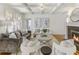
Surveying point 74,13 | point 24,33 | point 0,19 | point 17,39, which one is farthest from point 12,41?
point 74,13

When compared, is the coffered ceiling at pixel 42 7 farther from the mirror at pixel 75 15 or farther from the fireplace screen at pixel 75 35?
the fireplace screen at pixel 75 35

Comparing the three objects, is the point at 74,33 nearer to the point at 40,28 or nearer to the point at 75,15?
the point at 75,15

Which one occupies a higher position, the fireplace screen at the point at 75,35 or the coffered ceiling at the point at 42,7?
the coffered ceiling at the point at 42,7

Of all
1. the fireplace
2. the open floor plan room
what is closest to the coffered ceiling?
the open floor plan room

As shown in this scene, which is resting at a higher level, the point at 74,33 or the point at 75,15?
the point at 75,15

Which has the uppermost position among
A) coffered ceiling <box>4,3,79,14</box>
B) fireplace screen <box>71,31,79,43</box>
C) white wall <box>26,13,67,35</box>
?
coffered ceiling <box>4,3,79,14</box>

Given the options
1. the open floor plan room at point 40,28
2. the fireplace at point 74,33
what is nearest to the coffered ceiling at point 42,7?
the open floor plan room at point 40,28

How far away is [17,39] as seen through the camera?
149cm

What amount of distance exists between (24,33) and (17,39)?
0.40 ft

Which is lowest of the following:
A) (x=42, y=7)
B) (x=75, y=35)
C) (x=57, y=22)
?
(x=75, y=35)

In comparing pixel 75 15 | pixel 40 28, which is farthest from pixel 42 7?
pixel 75 15

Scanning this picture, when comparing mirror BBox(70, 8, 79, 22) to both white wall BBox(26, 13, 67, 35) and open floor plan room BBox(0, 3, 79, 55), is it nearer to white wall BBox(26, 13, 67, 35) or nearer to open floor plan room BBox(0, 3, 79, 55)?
open floor plan room BBox(0, 3, 79, 55)
